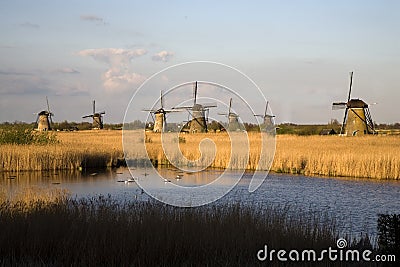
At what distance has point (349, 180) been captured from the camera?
18.8 m

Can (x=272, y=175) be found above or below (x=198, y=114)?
below

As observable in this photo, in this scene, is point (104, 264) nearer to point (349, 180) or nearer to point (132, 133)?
point (349, 180)

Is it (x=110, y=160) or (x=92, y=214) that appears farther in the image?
(x=110, y=160)

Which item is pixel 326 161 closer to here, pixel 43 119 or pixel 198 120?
pixel 198 120

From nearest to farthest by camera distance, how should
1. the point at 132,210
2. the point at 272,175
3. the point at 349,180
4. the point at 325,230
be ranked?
the point at 325,230 < the point at 132,210 < the point at 349,180 < the point at 272,175

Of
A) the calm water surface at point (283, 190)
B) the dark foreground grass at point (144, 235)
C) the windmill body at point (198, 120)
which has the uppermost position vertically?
the windmill body at point (198, 120)

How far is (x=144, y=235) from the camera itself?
7.18m

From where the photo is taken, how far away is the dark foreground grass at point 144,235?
6488 millimetres

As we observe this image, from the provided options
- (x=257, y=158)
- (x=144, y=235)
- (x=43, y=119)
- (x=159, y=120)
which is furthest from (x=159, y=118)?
(x=144, y=235)

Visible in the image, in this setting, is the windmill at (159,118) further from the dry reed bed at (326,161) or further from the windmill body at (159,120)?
the dry reed bed at (326,161)

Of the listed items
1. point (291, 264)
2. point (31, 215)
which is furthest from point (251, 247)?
point (31, 215)

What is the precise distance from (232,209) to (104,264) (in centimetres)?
309

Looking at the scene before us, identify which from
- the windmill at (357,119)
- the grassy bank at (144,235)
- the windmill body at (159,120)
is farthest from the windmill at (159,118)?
the grassy bank at (144,235)

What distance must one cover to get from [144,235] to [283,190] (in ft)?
31.5
